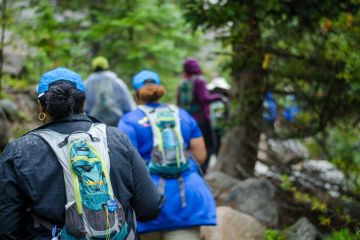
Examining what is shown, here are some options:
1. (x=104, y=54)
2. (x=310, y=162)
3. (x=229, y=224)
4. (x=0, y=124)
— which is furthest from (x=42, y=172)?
(x=104, y=54)

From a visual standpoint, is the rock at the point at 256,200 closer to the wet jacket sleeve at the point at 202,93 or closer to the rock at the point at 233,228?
the rock at the point at 233,228

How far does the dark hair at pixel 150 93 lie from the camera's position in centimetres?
567

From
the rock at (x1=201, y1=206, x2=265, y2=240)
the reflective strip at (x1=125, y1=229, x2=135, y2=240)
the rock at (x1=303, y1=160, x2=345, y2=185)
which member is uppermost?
the reflective strip at (x1=125, y1=229, x2=135, y2=240)

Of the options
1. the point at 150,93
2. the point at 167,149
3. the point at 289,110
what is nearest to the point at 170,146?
the point at 167,149

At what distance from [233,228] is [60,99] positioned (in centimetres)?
382

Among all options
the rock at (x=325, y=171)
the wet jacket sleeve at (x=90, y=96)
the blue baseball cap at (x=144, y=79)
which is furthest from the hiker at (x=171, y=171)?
the wet jacket sleeve at (x=90, y=96)

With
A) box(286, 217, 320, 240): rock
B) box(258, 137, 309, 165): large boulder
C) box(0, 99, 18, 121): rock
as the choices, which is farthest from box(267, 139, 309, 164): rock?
box(0, 99, 18, 121): rock

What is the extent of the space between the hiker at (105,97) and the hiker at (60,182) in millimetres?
5216

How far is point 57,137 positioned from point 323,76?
4.48 meters

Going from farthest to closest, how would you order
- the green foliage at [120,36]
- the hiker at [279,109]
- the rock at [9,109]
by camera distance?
the green foliage at [120,36], the rock at [9,109], the hiker at [279,109]

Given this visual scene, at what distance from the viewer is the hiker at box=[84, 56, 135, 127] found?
8.76 m

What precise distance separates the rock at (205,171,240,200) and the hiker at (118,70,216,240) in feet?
8.90

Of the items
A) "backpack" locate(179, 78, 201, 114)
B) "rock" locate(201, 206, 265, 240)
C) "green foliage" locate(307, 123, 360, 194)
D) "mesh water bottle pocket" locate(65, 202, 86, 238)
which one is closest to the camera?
"mesh water bottle pocket" locate(65, 202, 86, 238)

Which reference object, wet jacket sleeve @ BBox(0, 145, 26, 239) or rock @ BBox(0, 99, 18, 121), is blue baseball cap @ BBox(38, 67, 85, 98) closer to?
wet jacket sleeve @ BBox(0, 145, 26, 239)
